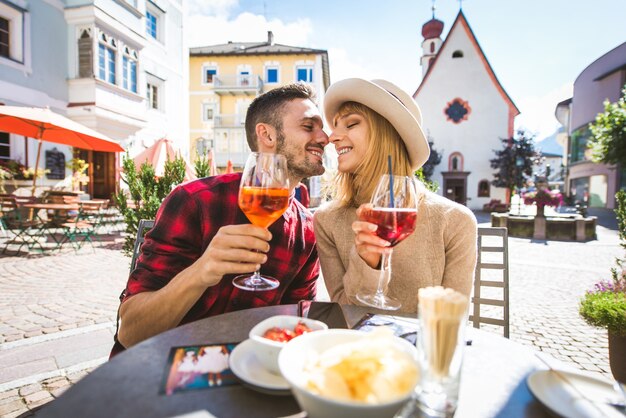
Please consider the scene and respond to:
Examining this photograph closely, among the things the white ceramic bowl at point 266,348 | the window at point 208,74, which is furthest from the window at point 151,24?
the white ceramic bowl at point 266,348

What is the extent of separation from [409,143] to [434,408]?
182 cm

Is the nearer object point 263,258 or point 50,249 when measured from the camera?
point 263,258

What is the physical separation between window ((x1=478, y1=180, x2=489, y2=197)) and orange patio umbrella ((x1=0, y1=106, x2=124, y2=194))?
27.9 m

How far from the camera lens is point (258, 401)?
0.88 meters

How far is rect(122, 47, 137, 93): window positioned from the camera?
14.3 meters

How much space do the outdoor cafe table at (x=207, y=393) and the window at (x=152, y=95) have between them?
1823cm

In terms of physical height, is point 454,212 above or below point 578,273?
above

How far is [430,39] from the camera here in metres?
40.7

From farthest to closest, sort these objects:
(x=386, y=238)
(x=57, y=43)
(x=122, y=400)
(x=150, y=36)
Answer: (x=150, y=36)
(x=57, y=43)
(x=386, y=238)
(x=122, y=400)

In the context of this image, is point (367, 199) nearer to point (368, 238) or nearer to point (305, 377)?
point (368, 238)

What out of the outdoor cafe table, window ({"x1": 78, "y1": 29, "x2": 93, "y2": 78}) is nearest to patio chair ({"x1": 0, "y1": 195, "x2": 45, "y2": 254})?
window ({"x1": 78, "y1": 29, "x2": 93, "y2": 78})

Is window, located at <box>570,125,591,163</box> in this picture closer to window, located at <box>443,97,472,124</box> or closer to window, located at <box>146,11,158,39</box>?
window, located at <box>443,97,472,124</box>

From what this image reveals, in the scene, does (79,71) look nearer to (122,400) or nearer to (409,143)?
(409,143)

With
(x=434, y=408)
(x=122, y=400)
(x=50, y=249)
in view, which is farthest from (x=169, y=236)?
(x=50, y=249)
